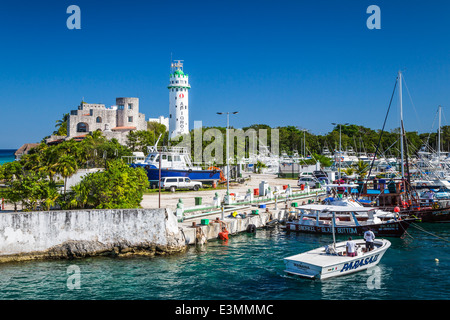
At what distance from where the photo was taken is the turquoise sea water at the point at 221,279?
17656mm

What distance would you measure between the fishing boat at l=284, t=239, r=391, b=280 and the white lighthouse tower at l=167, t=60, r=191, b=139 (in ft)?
266

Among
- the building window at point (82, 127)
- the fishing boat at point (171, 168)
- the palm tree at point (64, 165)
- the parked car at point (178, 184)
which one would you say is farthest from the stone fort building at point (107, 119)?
the palm tree at point (64, 165)

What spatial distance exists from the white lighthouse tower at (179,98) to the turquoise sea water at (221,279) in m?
76.9

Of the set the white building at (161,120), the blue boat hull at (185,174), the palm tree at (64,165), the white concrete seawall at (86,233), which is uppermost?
the white building at (161,120)

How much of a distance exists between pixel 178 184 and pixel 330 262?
94.8ft

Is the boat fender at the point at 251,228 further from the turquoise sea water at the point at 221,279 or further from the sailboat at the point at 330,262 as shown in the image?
the sailboat at the point at 330,262

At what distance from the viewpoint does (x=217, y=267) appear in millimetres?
21672

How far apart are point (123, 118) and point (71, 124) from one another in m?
10.6

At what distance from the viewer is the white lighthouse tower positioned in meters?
100

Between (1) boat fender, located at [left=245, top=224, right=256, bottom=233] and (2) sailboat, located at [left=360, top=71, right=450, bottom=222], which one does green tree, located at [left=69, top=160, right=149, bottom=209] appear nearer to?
(1) boat fender, located at [left=245, top=224, right=256, bottom=233]

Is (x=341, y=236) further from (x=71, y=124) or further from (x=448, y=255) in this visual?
(x=71, y=124)

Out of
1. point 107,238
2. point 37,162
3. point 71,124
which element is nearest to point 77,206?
point 107,238

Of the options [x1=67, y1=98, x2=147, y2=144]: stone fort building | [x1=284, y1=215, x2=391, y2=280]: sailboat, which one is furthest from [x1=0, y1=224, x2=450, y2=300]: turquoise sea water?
[x1=67, y1=98, x2=147, y2=144]: stone fort building

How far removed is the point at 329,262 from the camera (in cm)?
1953
